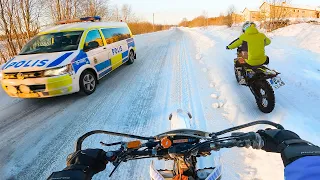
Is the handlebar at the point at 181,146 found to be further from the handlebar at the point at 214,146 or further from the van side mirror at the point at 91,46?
the van side mirror at the point at 91,46

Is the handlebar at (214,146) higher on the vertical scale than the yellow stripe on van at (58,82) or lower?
higher

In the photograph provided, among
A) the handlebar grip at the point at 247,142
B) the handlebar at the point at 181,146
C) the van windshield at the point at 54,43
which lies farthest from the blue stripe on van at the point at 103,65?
the handlebar grip at the point at 247,142

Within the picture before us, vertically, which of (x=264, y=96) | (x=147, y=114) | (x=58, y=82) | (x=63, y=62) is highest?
(x=63, y=62)

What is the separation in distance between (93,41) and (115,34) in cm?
175

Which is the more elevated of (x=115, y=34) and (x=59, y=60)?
(x=115, y=34)

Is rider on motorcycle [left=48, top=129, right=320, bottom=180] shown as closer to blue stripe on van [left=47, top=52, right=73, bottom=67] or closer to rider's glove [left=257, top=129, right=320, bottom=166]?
rider's glove [left=257, top=129, right=320, bottom=166]

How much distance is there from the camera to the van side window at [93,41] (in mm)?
6548

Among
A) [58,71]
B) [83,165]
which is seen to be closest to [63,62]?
[58,71]

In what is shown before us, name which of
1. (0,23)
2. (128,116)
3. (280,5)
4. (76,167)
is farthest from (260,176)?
(280,5)

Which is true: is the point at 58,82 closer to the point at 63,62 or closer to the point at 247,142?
the point at 63,62

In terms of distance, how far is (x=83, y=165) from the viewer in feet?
4.27

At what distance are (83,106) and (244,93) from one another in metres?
4.06

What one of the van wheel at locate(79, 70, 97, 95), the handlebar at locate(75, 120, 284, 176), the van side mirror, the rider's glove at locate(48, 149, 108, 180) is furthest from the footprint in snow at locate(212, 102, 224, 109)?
the rider's glove at locate(48, 149, 108, 180)

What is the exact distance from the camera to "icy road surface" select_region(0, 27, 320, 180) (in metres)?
3.36
